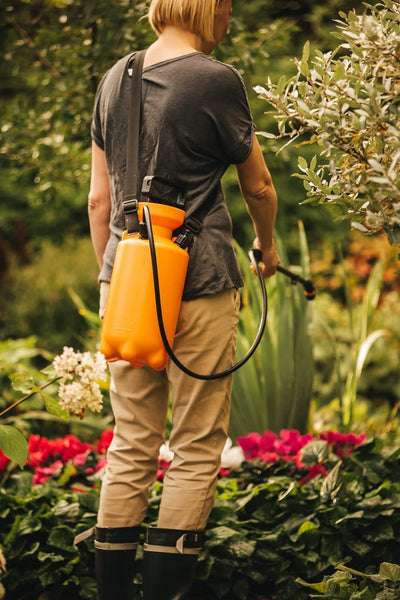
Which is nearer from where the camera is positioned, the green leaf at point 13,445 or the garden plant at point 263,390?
the garden plant at point 263,390

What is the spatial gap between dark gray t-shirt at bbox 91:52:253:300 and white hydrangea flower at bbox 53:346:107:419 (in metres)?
0.30

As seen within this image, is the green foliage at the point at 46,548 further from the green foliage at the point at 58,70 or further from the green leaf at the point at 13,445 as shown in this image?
the green foliage at the point at 58,70

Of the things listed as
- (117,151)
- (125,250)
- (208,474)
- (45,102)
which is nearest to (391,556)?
(208,474)

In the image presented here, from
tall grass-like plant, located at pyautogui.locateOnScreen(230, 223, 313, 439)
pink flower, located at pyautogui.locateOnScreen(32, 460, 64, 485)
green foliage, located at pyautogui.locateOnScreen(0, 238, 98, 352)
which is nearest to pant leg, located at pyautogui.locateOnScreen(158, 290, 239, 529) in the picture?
pink flower, located at pyautogui.locateOnScreen(32, 460, 64, 485)

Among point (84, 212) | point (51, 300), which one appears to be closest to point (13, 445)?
point (51, 300)

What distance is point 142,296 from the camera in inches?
72.8

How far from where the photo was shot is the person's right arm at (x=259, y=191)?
202 centimetres

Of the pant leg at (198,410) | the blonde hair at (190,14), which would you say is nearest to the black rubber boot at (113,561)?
the pant leg at (198,410)

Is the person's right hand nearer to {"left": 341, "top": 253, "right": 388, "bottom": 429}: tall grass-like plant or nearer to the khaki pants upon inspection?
the khaki pants

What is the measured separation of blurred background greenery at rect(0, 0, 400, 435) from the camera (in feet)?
10.6

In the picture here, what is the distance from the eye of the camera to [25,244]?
6566 mm

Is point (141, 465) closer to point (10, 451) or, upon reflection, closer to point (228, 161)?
point (10, 451)

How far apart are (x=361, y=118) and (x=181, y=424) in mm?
920

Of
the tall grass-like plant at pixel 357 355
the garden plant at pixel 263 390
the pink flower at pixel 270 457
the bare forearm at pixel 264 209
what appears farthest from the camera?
the tall grass-like plant at pixel 357 355
